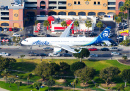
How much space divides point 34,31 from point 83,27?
2320 centimetres

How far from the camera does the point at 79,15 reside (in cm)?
17112

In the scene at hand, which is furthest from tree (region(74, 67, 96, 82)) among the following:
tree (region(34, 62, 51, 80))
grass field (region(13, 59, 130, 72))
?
grass field (region(13, 59, 130, 72))

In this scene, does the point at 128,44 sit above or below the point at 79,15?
below

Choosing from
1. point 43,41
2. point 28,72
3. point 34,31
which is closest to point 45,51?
point 43,41

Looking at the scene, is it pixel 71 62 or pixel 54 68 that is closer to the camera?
pixel 54 68

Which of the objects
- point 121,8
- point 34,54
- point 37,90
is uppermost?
point 121,8

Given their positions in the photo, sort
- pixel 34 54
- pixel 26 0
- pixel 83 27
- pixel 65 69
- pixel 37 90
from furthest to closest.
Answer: pixel 26 0 < pixel 83 27 < pixel 34 54 < pixel 65 69 < pixel 37 90

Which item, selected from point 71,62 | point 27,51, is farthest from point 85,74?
point 27,51

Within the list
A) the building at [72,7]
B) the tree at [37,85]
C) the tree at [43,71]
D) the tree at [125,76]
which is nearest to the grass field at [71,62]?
the tree at [43,71]

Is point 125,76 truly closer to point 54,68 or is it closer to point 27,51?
point 54,68

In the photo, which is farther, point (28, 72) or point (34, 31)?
point (34, 31)

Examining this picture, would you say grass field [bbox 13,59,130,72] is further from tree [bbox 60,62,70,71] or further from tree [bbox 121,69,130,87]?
tree [bbox 121,69,130,87]

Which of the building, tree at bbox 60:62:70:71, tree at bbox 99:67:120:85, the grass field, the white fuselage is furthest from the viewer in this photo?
the building

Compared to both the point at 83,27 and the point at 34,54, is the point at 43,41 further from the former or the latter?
the point at 83,27
